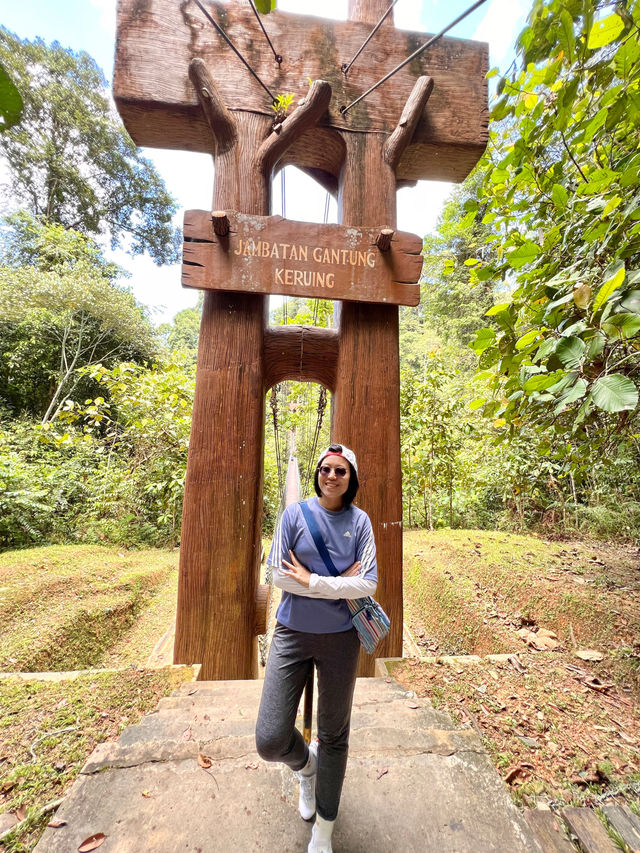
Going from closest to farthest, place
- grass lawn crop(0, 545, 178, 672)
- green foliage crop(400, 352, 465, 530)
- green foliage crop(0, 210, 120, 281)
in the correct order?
grass lawn crop(0, 545, 178, 672), green foliage crop(400, 352, 465, 530), green foliage crop(0, 210, 120, 281)

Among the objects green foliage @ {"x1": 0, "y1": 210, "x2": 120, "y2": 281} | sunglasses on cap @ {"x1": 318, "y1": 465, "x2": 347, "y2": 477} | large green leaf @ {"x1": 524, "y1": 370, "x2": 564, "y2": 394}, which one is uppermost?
green foliage @ {"x1": 0, "y1": 210, "x2": 120, "y2": 281}

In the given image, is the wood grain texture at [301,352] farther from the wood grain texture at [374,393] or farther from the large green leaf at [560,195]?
the large green leaf at [560,195]

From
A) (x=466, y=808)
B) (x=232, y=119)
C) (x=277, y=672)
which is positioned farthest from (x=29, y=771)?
(x=232, y=119)

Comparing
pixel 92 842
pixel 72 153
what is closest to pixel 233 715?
pixel 92 842

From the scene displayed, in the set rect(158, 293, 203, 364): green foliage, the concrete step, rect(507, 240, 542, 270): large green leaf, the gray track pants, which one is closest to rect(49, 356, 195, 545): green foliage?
the concrete step

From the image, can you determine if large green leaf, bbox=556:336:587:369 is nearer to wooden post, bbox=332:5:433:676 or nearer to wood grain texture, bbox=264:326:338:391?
wooden post, bbox=332:5:433:676

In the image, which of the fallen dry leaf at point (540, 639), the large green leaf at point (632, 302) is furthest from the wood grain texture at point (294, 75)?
the fallen dry leaf at point (540, 639)

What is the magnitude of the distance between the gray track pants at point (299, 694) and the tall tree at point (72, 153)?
54.6 ft

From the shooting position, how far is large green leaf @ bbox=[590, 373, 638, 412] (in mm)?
1091

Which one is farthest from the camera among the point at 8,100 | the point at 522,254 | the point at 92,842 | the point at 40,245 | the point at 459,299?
the point at 40,245

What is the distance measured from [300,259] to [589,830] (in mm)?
2637

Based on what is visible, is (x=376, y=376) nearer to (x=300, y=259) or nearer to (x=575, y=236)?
(x=300, y=259)

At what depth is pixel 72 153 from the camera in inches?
553

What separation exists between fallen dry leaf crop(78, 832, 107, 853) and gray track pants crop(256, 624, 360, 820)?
485mm
